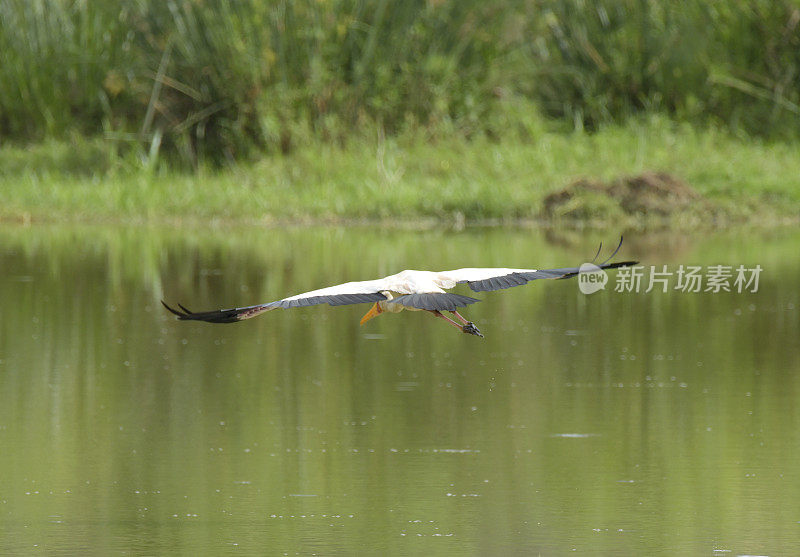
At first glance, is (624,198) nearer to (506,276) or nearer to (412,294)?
(506,276)

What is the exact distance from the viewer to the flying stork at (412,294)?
4.37 metres

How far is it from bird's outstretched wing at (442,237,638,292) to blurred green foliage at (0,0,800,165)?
38.8 feet

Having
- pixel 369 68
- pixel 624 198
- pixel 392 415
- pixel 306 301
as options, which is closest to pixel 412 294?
pixel 306 301

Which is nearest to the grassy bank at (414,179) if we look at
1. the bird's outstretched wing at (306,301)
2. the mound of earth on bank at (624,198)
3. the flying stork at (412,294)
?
the mound of earth on bank at (624,198)

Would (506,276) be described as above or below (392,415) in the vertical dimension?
above

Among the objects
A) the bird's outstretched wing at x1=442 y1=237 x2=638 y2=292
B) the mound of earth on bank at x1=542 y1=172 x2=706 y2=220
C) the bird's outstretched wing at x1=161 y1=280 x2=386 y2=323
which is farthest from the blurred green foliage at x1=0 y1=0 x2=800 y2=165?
the bird's outstretched wing at x1=161 y1=280 x2=386 y2=323

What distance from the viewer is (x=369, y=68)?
17.0m

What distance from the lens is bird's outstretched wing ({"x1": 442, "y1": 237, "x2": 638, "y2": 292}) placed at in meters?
4.56

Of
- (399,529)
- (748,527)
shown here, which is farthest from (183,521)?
(748,527)

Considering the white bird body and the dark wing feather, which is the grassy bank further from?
the dark wing feather

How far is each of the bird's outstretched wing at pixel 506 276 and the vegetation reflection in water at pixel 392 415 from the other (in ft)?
2.99

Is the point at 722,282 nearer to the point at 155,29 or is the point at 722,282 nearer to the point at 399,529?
the point at 399,529

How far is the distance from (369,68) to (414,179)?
5.70 ft

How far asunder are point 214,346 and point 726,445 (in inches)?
148
